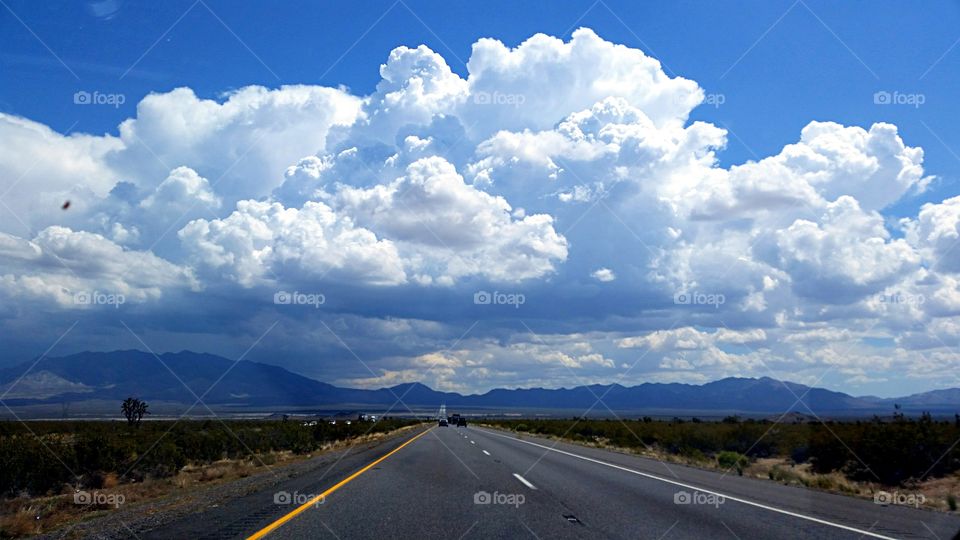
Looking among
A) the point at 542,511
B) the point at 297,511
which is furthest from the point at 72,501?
the point at 542,511

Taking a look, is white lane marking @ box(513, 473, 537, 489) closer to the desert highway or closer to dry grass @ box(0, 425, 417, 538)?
the desert highway

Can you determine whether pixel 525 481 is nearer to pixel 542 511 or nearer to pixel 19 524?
pixel 542 511

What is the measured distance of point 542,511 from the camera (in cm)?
1263

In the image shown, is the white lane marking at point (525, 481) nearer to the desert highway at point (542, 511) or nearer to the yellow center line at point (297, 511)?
the desert highway at point (542, 511)

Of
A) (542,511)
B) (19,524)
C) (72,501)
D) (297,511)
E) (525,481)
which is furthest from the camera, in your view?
(525,481)

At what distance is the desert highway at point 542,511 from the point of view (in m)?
10.7

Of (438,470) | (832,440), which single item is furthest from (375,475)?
(832,440)

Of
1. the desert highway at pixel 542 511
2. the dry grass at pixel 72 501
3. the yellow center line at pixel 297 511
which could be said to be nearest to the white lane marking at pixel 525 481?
the desert highway at pixel 542 511

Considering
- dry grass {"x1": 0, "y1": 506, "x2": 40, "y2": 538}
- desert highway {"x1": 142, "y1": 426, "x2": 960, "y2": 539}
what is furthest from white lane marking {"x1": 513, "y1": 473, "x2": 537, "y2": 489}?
dry grass {"x1": 0, "y1": 506, "x2": 40, "y2": 538}

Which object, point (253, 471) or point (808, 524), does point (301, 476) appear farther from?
point (808, 524)

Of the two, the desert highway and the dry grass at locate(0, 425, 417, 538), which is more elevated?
the desert highway

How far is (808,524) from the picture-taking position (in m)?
11.8

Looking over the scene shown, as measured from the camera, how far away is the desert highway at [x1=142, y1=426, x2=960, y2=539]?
35.1 feet

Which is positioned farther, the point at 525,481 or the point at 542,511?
the point at 525,481
